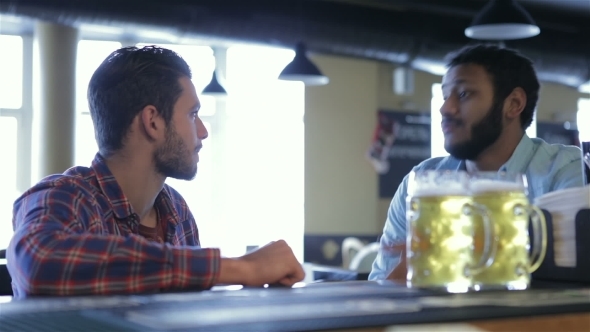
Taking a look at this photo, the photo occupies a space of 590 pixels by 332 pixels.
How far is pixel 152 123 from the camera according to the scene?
191 centimetres

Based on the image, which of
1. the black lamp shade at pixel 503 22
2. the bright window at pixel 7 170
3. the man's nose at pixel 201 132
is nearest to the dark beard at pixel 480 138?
the man's nose at pixel 201 132

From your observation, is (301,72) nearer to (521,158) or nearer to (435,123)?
(521,158)

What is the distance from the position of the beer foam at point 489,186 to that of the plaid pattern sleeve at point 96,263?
40cm

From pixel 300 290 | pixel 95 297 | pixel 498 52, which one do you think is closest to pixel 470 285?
pixel 300 290

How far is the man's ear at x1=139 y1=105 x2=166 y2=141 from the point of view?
6.22 feet

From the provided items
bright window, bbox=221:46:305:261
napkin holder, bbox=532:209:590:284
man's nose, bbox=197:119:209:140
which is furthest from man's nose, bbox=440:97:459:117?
bright window, bbox=221:46:305:261

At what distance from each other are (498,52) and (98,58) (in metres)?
6.37

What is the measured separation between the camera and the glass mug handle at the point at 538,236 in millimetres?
1224

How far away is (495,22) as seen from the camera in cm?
459

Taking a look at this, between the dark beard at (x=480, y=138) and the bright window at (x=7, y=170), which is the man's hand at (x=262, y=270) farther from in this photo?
the bright window at (x=7, y=170)

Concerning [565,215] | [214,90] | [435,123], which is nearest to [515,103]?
[565,215]

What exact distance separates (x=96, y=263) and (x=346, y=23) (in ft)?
16.8

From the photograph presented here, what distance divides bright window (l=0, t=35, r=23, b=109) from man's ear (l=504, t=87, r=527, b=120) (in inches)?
252

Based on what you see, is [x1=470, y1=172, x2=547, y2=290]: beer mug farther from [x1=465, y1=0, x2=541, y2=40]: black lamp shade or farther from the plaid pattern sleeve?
[x1=465, y1=0, x2=541, y2=40]: black lamp shade
